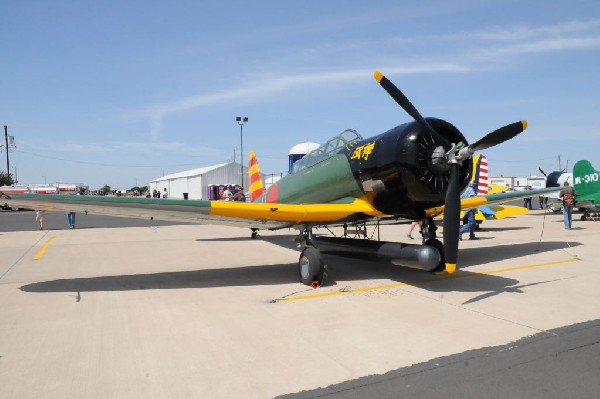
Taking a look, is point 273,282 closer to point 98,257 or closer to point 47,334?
point 47,334

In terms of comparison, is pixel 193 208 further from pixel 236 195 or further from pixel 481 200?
pixel 236 195

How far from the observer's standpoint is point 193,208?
630cm

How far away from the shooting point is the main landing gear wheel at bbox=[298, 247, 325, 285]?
257 inches

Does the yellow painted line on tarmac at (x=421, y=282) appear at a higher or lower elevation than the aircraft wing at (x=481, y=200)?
lower

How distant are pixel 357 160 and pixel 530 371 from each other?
4246mm

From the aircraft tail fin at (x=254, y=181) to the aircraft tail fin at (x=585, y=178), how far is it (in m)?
14.9

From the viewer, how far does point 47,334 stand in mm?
4324

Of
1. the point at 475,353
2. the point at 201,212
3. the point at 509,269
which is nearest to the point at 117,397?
the point at 475,353

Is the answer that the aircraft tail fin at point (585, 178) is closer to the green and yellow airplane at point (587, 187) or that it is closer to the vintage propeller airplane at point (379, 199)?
the green and yellow airplane at point (587, 187)

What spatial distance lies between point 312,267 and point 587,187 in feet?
58.6

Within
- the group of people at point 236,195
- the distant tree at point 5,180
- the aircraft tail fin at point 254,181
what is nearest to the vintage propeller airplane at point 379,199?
the aircraft tail fin at point 254,181

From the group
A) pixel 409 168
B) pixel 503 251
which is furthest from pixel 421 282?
pixel 503 251

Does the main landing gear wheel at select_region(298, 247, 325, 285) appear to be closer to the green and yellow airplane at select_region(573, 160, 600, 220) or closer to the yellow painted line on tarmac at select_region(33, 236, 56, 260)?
the yellow painted line on tarmac at select_region(33, 236, 56, 260)

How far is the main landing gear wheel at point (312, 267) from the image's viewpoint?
6.54m
